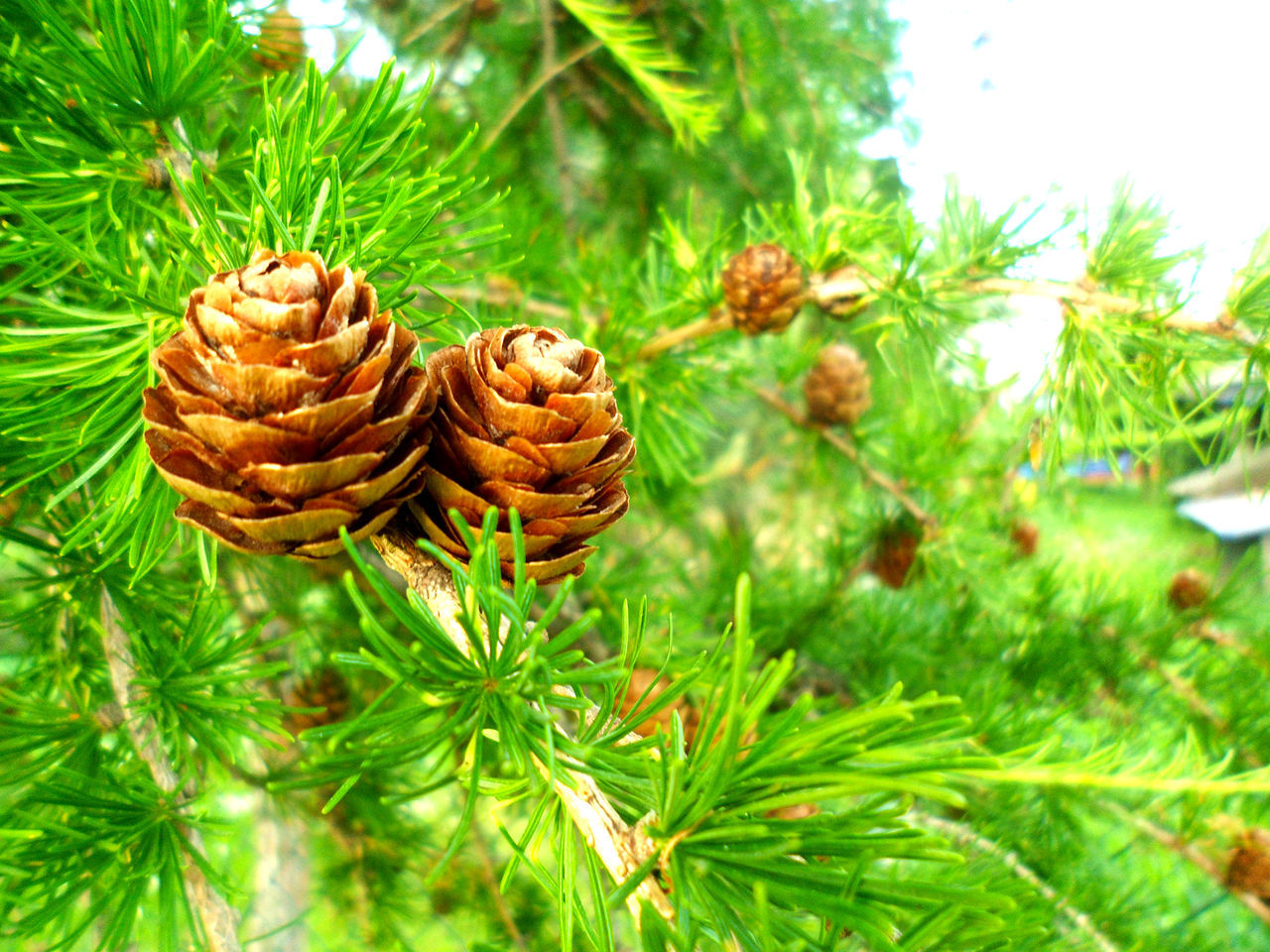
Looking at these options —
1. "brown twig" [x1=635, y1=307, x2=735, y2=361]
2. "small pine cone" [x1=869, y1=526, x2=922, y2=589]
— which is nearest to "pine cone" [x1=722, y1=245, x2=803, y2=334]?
"brown twig" [x1=635, y1=307, x2=735, y2=361]

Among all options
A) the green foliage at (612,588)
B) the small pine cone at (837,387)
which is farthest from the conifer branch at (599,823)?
the small pine cone at (837,387)

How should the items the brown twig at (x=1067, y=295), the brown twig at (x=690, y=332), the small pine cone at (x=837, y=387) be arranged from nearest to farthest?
1. the brown twig at (x=1067, y=295)
2. the brown twig at (x=690, y=332)
3. the small pine cone at (x=837, y=387)

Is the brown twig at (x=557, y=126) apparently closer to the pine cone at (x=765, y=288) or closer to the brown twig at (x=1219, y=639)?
the pine cone at (x=765, y=288)

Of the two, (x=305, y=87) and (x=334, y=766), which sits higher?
(x=305, y=87)

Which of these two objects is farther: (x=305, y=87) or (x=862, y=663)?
(x=862, y=663)

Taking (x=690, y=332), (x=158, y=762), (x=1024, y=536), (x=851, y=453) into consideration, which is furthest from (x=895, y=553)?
(x=158, y=762)

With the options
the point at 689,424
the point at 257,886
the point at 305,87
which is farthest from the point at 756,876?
the point at 257,886

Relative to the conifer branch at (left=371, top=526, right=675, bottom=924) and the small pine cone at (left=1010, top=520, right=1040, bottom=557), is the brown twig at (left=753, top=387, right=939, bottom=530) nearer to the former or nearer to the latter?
the small pine cone at (left=1010, top=520, right=1040, bottom=557)

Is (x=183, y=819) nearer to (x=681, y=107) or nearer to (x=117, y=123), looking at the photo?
(x=117, y=123)
